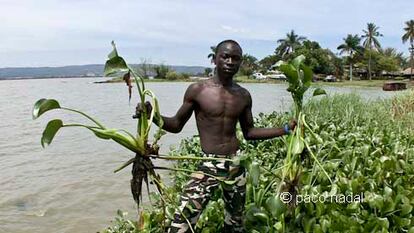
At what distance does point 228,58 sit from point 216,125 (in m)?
0.43

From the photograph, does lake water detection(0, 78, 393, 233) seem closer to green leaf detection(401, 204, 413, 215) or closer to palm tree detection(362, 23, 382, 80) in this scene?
green leaf detection(401, 204, 413, 215)

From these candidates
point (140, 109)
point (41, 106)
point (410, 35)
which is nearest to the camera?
point (41, 106)

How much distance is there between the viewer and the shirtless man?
315 cm

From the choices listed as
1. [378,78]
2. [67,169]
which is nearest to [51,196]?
[67,169]

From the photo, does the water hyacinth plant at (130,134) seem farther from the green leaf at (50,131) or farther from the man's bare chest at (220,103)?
the man's bare chest at (220,103)

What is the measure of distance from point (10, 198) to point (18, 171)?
7.58 feet

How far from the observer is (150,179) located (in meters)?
2.72

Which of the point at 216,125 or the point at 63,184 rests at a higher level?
the point at 216,125

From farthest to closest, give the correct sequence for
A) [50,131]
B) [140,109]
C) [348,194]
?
[348,194] → [140,109] → [50,131]

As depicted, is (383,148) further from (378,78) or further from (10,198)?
(378,78)

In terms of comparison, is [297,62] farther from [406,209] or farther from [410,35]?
[410,35]

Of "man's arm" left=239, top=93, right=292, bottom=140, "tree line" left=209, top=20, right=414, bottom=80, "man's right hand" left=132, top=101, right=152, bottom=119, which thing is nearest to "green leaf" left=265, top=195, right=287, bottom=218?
"man's arm" left=239, top=93, right=292, bottom=140

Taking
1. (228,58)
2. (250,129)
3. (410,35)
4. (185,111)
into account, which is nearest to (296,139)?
(250,129)

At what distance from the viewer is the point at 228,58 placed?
3109 mm
